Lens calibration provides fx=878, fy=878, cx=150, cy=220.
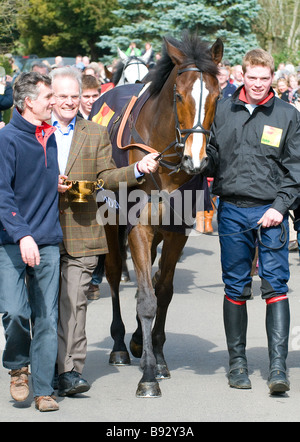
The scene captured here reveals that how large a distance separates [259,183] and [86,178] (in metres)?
1.20

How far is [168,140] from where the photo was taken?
6.29 meters

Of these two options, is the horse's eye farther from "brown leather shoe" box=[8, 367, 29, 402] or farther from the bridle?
"brown leather shoe" box=[8, 367, 29, 402]

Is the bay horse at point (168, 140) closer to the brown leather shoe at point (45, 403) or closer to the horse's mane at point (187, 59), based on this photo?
the horse's mane at point (187, 59)

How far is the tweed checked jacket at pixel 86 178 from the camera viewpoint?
6051mm

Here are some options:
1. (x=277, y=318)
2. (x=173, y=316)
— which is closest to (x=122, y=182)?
(x=277, y=318)

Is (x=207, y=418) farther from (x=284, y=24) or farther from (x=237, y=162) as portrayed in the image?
(x=284, y=24)

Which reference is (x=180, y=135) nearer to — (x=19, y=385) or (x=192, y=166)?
(x=192, y=166)

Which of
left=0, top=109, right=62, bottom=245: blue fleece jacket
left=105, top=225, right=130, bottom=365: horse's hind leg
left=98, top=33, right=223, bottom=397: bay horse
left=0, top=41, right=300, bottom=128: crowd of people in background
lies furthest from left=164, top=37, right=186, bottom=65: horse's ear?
left=105, top=225, right=130, bottom=365: horse's hind leg

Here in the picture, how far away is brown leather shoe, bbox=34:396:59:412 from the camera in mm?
5577

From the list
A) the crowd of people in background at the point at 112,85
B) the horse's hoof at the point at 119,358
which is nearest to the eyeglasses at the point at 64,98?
the crowd of people in background at the point at 112,85

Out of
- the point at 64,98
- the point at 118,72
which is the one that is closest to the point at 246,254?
the point at 64,98

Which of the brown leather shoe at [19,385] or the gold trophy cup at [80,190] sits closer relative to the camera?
the brown leather shoe at [19,385]

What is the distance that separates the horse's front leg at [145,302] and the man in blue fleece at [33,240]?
2.43ft

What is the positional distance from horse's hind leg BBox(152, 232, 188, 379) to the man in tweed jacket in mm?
719
